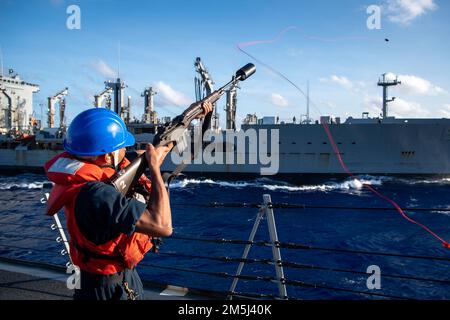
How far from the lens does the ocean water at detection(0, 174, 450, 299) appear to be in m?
8.09

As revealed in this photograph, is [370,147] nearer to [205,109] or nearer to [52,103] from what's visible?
[205,109]

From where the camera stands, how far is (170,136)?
2145mm

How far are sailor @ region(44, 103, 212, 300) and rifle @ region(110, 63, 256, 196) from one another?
8 cm

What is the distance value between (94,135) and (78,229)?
0.51m

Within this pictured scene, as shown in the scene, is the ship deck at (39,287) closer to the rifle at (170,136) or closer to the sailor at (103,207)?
the sailor at (103,207)

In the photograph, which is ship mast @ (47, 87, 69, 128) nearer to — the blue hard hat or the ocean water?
the ocean water

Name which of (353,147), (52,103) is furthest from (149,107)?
(353,147)

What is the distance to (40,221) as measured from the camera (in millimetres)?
15289

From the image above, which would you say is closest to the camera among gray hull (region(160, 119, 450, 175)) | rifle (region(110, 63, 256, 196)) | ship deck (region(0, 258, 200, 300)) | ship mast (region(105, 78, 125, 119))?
rifle (region(110, 63, 256, 196))

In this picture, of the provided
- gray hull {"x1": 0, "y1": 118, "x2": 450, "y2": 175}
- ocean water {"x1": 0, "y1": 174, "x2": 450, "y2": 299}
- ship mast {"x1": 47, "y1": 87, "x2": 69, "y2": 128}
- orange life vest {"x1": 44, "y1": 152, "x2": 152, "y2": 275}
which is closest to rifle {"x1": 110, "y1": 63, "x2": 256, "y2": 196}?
orange life vest {"x1": 44, "y1": 152, "x2": 152, "y2": 275}

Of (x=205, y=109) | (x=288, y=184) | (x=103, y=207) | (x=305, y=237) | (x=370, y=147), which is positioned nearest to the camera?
(x=103, y=207)
